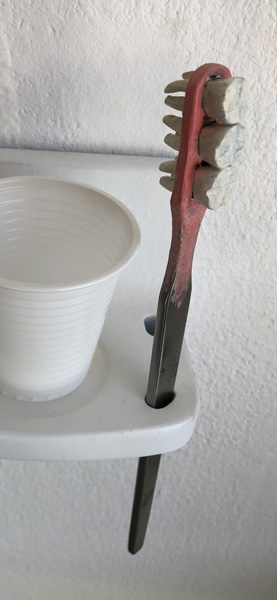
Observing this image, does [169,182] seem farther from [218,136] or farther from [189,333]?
[189,333]

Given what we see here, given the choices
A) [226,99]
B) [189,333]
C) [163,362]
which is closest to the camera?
[226,99]

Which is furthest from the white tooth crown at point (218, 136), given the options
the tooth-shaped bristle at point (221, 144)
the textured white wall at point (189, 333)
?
the textured white wall at point (189, 333)

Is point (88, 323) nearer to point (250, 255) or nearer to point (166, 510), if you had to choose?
point (250, 255)

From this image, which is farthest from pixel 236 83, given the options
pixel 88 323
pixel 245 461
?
pixel 245 461

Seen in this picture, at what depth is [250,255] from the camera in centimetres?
46

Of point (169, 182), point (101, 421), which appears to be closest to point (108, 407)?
point (101, 421)

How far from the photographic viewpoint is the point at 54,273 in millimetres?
388

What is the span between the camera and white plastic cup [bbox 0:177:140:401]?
30 cm

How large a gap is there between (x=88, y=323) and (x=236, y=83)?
152mm

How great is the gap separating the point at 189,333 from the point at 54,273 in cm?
16

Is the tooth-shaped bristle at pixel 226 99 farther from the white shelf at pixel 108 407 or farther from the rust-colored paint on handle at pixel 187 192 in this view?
the white shelf at pixel 108 407

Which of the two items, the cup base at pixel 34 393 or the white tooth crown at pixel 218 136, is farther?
the cup base at pixel 34 393

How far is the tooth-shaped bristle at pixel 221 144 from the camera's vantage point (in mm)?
256

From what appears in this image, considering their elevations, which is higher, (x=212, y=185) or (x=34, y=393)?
(x=212, y=185)
